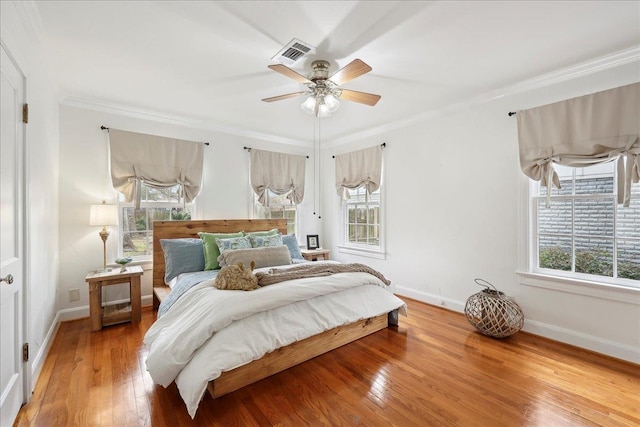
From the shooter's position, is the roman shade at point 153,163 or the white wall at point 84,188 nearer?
the white wall at point 84,188

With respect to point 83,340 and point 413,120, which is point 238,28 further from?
point 83,340

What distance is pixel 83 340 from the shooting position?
107 inches

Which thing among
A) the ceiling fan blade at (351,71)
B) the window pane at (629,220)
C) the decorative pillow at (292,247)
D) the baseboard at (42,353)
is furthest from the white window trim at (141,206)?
the window pane at (629,220)

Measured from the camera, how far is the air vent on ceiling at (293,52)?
211 centimetres

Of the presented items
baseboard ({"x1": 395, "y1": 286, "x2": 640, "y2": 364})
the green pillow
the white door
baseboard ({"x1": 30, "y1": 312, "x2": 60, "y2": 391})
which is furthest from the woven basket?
baseboard ({"x1": 30, "y1": 312, "x2": 60, "y2": 391})

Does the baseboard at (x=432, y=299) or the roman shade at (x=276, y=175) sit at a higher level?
the roman shade at (x=276, y=175)

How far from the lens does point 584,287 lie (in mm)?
2541

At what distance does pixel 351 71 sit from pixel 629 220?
2663 millimetres

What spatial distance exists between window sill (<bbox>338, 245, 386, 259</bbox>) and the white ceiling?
224 cm

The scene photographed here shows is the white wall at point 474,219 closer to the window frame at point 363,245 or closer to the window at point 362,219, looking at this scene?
the window frame at point 363,245

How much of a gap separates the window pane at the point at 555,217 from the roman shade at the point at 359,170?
2.03 metres

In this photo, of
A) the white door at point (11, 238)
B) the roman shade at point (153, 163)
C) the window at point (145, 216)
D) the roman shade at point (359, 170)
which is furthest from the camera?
the roman shade at point (359, 170)

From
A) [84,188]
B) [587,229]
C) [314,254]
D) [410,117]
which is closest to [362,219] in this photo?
[314,254]

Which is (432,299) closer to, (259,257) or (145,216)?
(259,257)
